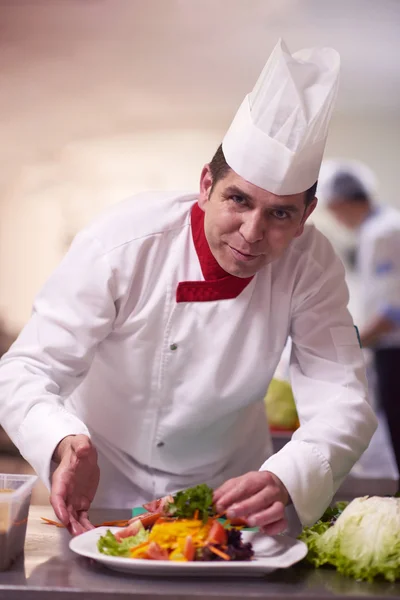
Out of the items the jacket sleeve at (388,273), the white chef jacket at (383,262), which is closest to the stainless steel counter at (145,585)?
the white chef jacket at (383,262)

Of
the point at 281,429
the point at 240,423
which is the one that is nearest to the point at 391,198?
the point at 281,429

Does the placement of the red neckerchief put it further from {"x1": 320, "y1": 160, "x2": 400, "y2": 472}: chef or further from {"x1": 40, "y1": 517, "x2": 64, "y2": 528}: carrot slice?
{"x1": 320, "y1": 160, "x2": 400, "y2": 472}: chef

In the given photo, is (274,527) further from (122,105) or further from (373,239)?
(122,105)

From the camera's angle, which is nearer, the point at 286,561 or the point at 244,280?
the point at 286,561

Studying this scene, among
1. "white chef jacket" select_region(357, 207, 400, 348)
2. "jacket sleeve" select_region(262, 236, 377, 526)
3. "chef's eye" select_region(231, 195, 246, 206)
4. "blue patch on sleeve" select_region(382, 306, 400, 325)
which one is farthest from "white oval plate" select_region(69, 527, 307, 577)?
"blue patch on sleeve" select_region(382, 306, 400, 325)

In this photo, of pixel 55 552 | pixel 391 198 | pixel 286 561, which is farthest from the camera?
pixel 391 198

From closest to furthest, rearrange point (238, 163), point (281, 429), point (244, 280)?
point (238, 163)
point (244, 280)
point (281, 429)

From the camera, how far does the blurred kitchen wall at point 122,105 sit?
7715mm

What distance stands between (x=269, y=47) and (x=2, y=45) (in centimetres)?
251

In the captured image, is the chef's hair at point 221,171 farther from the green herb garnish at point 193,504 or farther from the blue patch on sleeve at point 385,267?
the blue patch on sleeve at point 385,267

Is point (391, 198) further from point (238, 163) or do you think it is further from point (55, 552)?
point (55, 552)

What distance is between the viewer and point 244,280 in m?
2.17

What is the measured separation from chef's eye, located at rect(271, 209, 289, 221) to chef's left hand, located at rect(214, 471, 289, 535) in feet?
2.00

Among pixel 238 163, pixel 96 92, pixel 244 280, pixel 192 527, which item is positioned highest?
pixel 96 92
